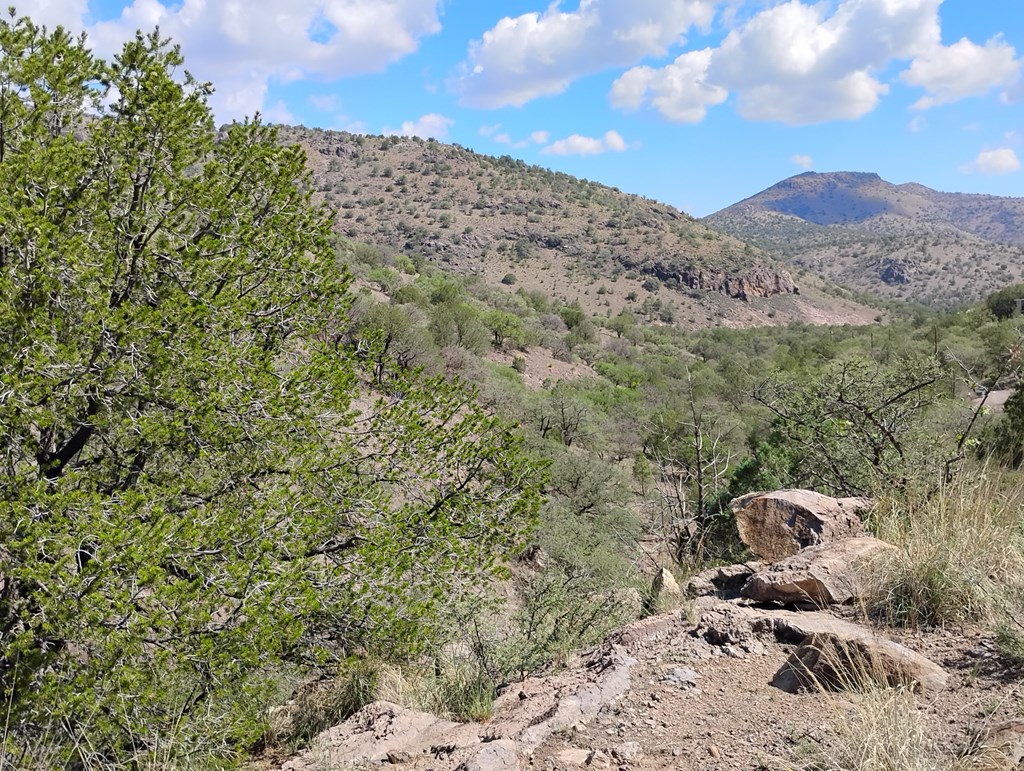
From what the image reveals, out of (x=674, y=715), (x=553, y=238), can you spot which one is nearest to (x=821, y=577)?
(x=674, y=715)

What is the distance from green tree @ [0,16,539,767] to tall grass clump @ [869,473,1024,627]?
3.57 m

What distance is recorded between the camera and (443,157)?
3511 inches

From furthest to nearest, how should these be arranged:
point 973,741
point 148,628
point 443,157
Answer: point 443,157 < point 148,628 < point 973,741

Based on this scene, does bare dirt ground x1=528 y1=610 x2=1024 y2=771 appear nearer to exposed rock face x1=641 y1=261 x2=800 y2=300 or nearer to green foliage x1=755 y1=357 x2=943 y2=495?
green foliage x1=755 y1=357 x2=943 y2=495

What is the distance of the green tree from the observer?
4.73m

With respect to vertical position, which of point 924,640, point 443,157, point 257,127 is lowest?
point 924,640

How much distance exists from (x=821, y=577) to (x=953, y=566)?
0.87 meters

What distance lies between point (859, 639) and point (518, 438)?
436 centimetres

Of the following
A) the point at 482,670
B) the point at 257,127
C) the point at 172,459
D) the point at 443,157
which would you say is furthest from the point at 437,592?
the point at 443,157

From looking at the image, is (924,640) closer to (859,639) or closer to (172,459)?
(859,639)

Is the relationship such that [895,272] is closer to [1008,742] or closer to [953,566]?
[953,566]

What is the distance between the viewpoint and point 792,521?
6.25m

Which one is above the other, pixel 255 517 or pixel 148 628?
pixel 255 517

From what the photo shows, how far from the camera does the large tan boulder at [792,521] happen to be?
6.02 m
